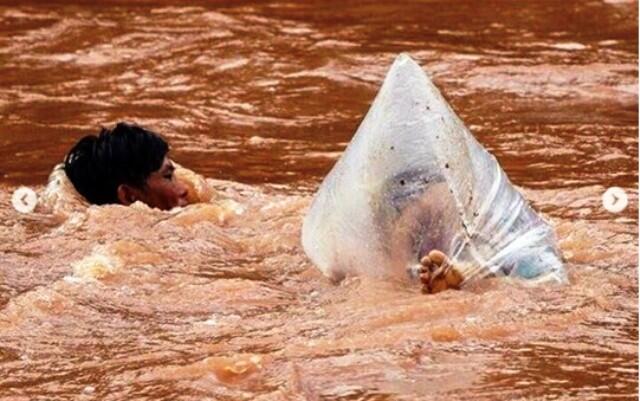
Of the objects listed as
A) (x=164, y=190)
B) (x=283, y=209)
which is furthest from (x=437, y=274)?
(x=164, y=190)

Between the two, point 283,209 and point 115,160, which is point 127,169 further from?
point 283,209

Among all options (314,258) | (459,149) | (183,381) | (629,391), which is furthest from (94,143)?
(629,391)

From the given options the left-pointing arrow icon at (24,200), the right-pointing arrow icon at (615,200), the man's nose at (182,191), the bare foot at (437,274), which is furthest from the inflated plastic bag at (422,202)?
the left-pointing arrow icon at (24,200)

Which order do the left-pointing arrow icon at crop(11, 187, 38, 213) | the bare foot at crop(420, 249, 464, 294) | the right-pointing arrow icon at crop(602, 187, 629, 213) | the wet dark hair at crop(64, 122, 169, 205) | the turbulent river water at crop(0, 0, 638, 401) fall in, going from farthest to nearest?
the left-pointing arrow icon at crop(11, 187, 38, 213) < the wet dark hair at crop(64, 122, 169, 205) < the right-pointing arrow icon at crop(602, 187, 629, 213) < the bare foot at crop(420, 249, 464, 294) < the turbulent river water at crop(0, 0, 638, 401)

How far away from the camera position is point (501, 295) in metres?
4.95

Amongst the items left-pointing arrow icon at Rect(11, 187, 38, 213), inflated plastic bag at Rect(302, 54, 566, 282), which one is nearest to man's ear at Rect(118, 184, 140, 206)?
left-pointing arrow icon at Rect(11, 187, 38, 213)

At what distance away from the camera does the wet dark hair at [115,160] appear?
6609 millimetres

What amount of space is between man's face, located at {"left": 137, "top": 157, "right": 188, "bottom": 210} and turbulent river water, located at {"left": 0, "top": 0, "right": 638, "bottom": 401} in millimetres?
131

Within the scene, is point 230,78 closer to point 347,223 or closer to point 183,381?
point 347,223

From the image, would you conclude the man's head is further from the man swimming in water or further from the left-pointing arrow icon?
the left-pointing arrow icon

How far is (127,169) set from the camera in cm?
663

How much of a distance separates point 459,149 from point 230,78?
401 centimetres

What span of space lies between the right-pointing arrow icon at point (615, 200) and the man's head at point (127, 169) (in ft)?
5.14

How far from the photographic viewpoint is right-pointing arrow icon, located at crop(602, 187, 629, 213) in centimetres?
649
